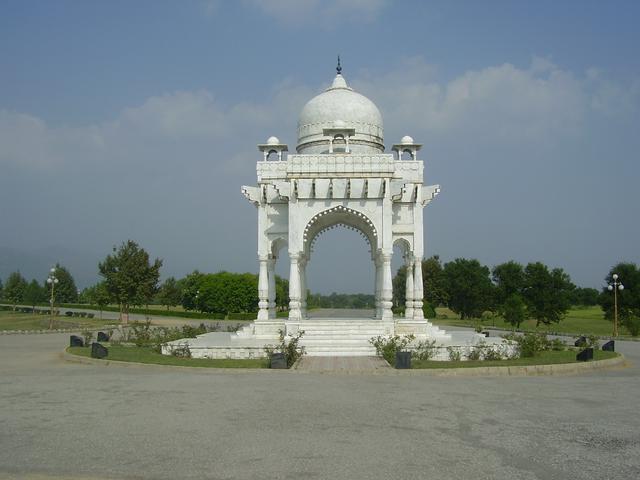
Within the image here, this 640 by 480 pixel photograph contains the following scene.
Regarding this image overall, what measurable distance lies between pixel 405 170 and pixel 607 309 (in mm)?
24655

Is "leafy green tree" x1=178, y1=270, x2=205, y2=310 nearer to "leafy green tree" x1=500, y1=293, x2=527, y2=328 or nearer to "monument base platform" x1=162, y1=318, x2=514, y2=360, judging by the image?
"leafy green tree" x1=500, y1=293, x2=527, y2=328

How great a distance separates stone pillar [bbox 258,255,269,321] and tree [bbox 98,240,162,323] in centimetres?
2394

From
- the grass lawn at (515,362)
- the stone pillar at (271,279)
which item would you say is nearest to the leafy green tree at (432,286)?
the stone pillar at (271,279)

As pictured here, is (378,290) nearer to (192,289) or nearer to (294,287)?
(294,287)

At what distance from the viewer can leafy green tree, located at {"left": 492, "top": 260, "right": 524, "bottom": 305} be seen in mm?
53675

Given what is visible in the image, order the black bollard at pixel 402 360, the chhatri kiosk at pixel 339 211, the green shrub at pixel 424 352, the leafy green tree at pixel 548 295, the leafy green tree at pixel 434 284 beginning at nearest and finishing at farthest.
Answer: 1. the black bollard at pixel 402 360
2. the green shrub at pixel 424 352
3. the chhatri kiosk at pixel 339 211
4. the leafy green tree at pixel 548 295
5. the leafy green tree at pixel 434 284

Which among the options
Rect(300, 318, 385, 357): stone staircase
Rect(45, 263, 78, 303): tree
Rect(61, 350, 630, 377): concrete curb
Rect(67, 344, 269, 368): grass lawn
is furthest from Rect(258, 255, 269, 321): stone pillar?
Rect(45, 263, 78, 303): tree

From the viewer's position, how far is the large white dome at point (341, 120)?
2808 centimetres

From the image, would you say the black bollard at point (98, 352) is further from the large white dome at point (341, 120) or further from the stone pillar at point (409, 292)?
the large white dome at point (341, 120)

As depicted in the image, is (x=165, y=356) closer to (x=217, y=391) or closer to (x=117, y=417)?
(x=217, y=391)

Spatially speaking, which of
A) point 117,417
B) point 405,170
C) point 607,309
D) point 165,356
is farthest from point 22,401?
point 607,309

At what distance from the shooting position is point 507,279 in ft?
180

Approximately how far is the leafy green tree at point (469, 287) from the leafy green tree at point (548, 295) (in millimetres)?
9959

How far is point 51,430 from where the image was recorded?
347 inches
